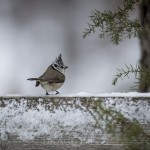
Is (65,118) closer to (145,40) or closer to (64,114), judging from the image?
(64,114)

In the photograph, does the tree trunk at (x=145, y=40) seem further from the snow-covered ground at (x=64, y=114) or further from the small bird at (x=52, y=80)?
the snow-covered ground at (x=64, y=114)

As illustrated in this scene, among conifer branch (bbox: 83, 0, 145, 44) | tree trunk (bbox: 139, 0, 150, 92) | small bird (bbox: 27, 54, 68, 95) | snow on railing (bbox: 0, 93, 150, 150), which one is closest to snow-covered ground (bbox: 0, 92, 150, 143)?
snow on railing (bbox: 0, 93, 150, 150)

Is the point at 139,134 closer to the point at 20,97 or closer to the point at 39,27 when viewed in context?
the point at 20,97

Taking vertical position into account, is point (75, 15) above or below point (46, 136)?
above

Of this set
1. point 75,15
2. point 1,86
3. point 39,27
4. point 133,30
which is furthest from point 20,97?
point 39,27

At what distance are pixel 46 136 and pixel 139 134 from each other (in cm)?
34

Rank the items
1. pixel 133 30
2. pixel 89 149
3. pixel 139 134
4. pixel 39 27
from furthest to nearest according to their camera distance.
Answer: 1. pixel 39 27
2. pixel 133 30
3. pixel 89 149
4. pixel 139 134

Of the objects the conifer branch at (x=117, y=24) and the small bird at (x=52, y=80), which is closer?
the conifer branch at (x=117, y=24)

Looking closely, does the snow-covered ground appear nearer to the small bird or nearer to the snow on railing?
the snow on railing

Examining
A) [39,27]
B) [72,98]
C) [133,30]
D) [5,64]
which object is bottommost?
[72,98]

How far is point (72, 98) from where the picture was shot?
80.1 inches

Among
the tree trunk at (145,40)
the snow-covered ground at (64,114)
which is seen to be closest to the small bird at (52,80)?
the tree trunk at (145,40)

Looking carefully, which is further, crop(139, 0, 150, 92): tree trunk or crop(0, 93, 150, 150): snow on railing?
crop(139, 0, 150, 92): tree trunk

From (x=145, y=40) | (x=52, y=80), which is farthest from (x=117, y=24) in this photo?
(x=145, y=40)
